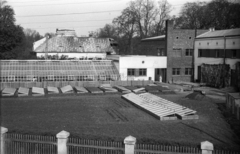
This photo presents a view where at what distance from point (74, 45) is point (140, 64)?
19156mm

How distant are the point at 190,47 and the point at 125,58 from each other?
396 inches

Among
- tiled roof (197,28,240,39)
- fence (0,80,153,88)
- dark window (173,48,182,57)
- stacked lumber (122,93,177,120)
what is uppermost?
tiled roof (197,28,240,39)

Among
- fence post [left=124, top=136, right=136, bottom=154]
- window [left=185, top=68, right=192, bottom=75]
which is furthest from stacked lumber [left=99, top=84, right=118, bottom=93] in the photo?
fence post [left=124, top=136, right=136, bottom=154]

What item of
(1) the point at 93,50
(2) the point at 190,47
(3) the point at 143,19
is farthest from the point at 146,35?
(2) the point at 190,47

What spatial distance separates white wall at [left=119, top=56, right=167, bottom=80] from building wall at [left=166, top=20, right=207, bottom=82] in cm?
168

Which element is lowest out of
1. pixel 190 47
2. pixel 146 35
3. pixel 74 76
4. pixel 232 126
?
pixel 232 126

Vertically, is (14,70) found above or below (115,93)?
above

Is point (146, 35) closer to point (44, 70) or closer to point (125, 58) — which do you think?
point (125, 58)

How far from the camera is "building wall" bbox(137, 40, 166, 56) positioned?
1741 inches

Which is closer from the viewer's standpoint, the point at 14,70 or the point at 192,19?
the point at 14,70

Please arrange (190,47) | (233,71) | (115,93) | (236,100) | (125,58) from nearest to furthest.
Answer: (236,100) < (115,93) < (233,71) < (125,58) < (190,47)

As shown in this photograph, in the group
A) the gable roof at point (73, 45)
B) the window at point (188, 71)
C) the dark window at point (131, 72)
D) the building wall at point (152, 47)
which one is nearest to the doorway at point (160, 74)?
the building wall at point (152, 47)

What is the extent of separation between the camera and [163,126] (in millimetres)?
18016

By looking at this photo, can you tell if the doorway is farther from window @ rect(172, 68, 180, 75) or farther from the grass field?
the grass field
